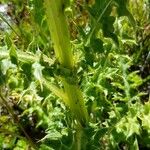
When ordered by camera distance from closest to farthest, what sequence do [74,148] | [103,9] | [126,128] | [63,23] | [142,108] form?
1. [63,23]
2. [103,9]
3. [74,148]
4. [126,128]
5. [142,108]

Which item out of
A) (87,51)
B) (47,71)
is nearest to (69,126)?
(87,51)

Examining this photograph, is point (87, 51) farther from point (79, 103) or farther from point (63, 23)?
point (63, 23)

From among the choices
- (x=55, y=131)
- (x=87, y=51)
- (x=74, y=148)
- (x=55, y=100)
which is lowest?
(x=74, y=148)

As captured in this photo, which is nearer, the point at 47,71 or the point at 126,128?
the point at 47,71

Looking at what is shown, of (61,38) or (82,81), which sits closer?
(61,38)

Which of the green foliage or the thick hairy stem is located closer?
the thick hairy stem

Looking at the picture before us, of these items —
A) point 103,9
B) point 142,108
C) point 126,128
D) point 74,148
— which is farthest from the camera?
point 142,108

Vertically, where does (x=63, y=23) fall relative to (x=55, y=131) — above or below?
above

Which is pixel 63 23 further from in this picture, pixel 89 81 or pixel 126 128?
pixel 126 128

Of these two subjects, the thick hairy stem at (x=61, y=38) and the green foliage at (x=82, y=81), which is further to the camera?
the green foliage at (x=82, y=81)
